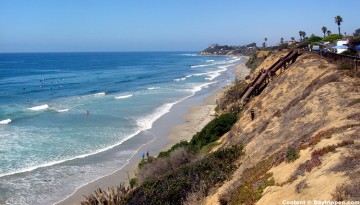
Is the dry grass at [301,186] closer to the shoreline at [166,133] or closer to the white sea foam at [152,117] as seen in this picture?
the shoreline at [166,133]

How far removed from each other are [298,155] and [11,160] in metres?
22.3

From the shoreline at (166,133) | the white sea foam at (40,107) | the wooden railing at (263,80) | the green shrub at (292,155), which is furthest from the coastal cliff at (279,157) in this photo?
the white sea foam at (40,107)

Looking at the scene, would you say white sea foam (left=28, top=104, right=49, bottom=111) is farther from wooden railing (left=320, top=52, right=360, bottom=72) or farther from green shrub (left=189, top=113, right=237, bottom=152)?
wooden railing (left=320, top=52, right=360, bottom=72)

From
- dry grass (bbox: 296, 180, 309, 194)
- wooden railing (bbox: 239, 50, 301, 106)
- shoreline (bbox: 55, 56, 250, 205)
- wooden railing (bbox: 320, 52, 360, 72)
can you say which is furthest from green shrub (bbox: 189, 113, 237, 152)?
dry grass (bbox: 296, 180, 309, 194)

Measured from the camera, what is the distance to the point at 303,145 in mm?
12961

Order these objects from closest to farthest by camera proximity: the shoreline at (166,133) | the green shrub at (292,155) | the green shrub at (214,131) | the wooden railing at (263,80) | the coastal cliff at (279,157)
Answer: the coastal cliff at (279,157) → the green shrub at (292,155) → the shoreline at (166,133) → the green shrub at (214,131) → the wooden railing at (263,80)

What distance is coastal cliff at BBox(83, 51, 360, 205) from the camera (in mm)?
9984

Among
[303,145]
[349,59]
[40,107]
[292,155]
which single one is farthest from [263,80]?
[40,107]

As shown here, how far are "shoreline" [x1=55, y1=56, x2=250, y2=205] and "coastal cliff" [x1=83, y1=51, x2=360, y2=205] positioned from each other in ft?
11.1

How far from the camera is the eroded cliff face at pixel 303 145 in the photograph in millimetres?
9555

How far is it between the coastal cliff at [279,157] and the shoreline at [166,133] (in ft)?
11.1

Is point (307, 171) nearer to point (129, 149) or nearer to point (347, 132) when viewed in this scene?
point (347, 132)

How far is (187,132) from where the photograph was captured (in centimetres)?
3512

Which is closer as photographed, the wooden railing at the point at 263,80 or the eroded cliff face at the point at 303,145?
the eroded cliff face at the point at 303,145
